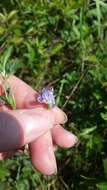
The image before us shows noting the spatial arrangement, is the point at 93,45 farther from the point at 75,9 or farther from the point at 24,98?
the point at 24,98

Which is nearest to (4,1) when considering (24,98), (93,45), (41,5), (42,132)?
(41,5)

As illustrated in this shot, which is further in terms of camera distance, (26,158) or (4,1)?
(4,1)

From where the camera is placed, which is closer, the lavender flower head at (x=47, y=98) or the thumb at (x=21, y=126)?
the thumb at (x=21, y=126)

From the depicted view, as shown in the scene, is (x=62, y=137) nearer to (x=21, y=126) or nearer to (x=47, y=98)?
(x=47, y=98)

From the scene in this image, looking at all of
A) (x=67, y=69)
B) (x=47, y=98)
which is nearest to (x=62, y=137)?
(x=47, y=98)

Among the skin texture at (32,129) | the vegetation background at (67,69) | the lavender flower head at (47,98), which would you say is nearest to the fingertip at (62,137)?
the skin texture at (32,129)

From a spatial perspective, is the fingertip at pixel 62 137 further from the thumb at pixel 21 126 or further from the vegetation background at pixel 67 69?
the vegetation background at pixel 67 69
